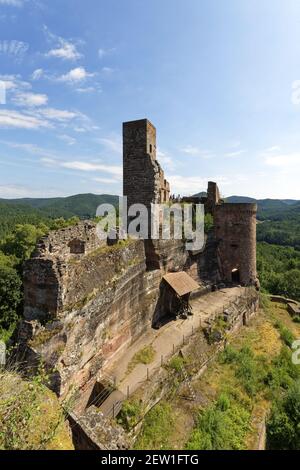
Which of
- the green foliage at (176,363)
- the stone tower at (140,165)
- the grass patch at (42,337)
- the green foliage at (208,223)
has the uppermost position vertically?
the stone tower at (140,165)

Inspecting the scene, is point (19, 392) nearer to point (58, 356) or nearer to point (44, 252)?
point (58, 356)

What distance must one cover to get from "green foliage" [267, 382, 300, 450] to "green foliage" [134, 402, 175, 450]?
3.95 meters

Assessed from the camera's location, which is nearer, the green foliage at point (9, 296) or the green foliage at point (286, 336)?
the green foliage at point (286, 336)

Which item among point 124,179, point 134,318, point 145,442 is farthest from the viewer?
point 124,179

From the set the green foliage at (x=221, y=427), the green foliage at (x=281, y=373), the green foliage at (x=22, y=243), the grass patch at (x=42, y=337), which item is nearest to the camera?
the grass patch at (x=42, y=337)

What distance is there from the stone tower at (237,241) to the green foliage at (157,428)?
1434 cm

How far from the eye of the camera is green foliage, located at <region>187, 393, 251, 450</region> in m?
8.98

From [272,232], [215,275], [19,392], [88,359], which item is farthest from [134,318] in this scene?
[272,232]

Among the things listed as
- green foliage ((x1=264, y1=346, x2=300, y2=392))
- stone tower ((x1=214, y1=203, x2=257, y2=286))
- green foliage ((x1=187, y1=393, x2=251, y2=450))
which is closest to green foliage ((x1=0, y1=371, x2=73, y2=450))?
green foliage ((x1=187, y1=393, x2=251, y2=450))

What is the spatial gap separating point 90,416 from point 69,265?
4529mm

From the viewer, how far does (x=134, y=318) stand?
1263cm

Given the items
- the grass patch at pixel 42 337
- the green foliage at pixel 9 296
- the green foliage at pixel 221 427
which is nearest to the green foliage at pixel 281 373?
the green foliage at pixel 221 427

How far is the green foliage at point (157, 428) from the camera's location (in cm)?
871

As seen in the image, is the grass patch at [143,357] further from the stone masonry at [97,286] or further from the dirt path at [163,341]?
the stone masonry at [97,286]
